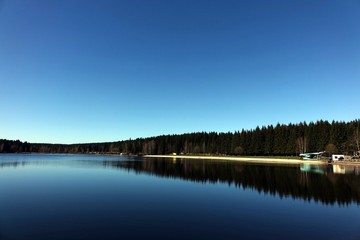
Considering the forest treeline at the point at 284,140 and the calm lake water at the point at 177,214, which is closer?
the calm lake water at the point at 177,214

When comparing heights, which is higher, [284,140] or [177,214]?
[284,140]

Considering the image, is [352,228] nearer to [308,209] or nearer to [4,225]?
[308,209]

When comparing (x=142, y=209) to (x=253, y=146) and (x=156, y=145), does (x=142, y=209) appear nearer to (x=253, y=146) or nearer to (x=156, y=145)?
(x=253, y=146)

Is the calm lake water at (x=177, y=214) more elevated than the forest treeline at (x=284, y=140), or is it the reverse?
the forest treeline at (x=284, y=140)

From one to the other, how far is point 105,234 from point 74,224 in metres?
2.81

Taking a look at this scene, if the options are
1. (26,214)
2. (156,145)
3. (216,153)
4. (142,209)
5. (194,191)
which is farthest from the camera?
(156,145)

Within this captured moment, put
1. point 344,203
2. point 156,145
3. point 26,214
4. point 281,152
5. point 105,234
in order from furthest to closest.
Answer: point 156,145 < point 281,152 < point 344,203 < point 26,214 < point 105,234

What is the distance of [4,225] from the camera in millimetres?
14148

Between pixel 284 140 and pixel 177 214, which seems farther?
pixel 284 140

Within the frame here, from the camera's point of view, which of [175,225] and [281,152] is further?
[281,152]

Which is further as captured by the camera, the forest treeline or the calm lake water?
the forest treeline

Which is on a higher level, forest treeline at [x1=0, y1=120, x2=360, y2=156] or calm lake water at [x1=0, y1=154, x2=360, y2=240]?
forest treeline at [x1=0, y1=120, x2=360, y2=156]

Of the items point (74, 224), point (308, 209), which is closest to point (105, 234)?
point (74, 224)

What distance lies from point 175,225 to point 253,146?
373 ft
